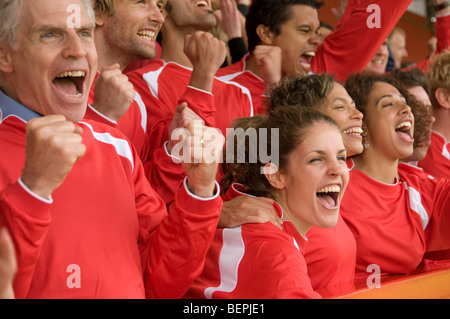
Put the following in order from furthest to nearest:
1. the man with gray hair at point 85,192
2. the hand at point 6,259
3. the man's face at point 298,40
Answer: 1. the man's face at point 298,40
2. the man with gray hair at point 85,192
3. the hand at point 6,259

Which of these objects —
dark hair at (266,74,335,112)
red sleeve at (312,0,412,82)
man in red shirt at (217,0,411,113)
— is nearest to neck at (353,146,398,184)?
dark hair at (266,74,335,112)

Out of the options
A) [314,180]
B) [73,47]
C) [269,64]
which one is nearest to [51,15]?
[73,47]

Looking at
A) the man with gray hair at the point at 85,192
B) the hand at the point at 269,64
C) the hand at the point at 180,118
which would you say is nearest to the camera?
the man with gray hair at the point at 85,192

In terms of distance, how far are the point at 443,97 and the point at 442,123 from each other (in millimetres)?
109

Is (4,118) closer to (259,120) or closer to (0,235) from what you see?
(0,235)

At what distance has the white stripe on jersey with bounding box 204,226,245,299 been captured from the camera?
4.38 feet

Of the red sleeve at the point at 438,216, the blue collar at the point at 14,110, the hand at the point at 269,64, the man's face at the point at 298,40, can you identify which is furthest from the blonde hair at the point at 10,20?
the man's face at the point at 298,40

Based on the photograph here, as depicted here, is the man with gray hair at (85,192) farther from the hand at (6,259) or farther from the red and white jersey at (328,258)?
the red and white jersey at (328,258)

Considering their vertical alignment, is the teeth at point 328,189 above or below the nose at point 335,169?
below

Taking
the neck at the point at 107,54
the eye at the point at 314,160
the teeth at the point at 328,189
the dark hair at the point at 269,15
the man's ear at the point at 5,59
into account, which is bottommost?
the teeth at the point at 328,189

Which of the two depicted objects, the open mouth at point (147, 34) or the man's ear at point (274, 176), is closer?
the man's ear at point (274, 176)

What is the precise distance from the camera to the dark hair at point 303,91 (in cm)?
187

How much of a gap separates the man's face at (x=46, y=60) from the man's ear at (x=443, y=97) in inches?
69.3

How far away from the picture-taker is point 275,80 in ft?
7.25
